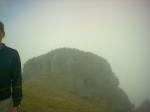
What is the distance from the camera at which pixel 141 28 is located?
340cm

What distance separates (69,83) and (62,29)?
54 cm

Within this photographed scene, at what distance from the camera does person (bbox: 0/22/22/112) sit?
260 cm

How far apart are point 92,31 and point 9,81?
106 cm

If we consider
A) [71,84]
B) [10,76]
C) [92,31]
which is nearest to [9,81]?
[10,76]

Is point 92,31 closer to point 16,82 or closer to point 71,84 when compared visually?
point 71,84

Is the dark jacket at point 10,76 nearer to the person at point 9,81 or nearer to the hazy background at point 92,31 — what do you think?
the person at point 9,81

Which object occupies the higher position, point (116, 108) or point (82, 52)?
point (82, 52)

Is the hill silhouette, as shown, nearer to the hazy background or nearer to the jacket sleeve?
the hazy background

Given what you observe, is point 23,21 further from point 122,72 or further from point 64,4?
point 122,72

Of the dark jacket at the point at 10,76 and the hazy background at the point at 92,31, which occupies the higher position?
the hazy background at the point at 92,31

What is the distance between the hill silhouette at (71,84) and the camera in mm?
3219

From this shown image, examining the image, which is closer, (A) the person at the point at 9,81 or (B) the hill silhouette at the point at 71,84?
(A) the person at the point at 9,81

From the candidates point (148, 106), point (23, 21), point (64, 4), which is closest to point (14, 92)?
point (23, 21)

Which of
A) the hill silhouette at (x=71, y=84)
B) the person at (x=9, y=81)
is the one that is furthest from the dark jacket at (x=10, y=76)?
the hill silhouette at (x=71, y=84)
